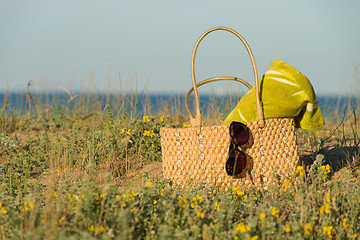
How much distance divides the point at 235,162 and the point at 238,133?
24cm

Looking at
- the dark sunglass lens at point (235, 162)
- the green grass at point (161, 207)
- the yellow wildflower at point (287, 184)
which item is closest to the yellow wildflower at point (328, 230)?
the green grass at point (161, 207)

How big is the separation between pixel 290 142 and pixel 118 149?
2.07 meters

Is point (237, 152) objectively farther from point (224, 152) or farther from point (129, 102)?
point (129, 102)

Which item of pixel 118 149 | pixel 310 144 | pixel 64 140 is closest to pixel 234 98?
pixel 310 144

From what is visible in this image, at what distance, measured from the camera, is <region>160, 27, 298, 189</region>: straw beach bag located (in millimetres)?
3080

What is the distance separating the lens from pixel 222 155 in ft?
10.1

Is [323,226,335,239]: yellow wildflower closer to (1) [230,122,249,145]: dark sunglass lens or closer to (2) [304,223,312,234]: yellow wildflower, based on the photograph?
(2) [304,223,312,234]: yellow wildflower

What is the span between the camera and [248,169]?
10.1 feet

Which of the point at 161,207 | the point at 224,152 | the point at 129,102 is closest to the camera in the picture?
the point at 161,207

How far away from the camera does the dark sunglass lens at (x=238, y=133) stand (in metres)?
2.98

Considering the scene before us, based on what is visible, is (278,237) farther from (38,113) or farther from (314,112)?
(38,113)

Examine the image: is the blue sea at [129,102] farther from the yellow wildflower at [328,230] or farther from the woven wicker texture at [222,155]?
the yellow wildflower at [328,230]

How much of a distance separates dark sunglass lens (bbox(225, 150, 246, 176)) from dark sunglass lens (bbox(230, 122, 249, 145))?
0.09 m

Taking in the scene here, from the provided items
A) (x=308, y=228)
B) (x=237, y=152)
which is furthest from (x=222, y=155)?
(x=308, y=228)
